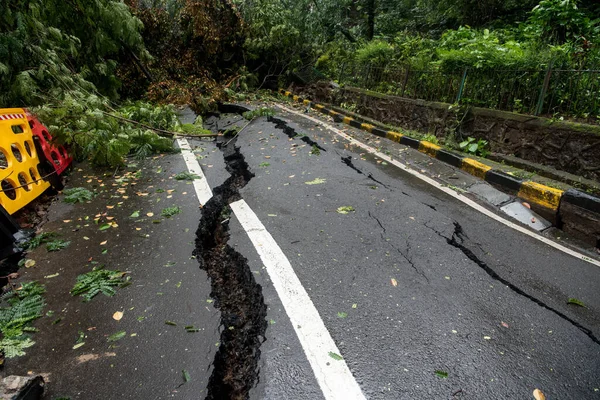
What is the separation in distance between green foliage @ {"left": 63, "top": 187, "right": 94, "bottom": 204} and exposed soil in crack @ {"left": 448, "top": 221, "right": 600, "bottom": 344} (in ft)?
13.3

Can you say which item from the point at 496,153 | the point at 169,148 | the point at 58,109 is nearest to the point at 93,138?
the point at 58,109

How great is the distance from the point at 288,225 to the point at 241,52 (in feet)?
38.6

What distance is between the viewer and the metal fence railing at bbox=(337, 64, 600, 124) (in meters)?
4.71

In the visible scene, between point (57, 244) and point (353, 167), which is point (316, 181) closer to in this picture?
point (353, 167)

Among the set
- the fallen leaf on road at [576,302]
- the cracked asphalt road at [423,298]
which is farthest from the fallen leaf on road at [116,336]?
the fallen leaf on road at [576,302]

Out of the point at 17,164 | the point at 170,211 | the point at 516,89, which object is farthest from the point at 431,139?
the point at 17,164

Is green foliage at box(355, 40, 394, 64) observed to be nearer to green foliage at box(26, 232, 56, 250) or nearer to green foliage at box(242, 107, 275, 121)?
green foliage at box(242, 107, 275, 121)

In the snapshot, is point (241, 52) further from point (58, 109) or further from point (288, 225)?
point (288, 225)

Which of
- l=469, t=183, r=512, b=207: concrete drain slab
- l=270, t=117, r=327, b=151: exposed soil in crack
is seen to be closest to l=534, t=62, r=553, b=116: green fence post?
l=469, t=183, r=512, b=207: concrete drain slab

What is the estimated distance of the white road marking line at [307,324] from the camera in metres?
1.77

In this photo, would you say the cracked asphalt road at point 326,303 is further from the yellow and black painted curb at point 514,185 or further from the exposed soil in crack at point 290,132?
the exposed soil in crack at point 290,132

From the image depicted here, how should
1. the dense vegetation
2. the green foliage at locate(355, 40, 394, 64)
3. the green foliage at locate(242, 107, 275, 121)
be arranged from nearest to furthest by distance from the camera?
the dense vegetation, the green foliage at locate(242, 107, 275, 121), the green foliage at locate(355, 40, 394, 64)

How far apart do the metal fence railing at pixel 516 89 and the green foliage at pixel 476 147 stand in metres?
0.65

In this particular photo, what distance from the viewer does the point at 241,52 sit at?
13203 millimetres
